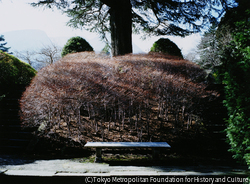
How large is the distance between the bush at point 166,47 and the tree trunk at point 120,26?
5.17 feet

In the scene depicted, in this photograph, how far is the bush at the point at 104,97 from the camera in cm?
487

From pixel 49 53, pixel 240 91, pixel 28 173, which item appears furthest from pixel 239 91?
pixel 49 53

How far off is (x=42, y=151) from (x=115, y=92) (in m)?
2.74

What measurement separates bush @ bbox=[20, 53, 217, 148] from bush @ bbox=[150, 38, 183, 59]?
10.2 feet

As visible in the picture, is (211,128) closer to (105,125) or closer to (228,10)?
(105,125)

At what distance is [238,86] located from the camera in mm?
3555

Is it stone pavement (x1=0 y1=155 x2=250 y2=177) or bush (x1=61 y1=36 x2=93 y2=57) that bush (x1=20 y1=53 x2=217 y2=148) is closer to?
stone pavement (x1=0 y1=155 x2=250 y2=177)

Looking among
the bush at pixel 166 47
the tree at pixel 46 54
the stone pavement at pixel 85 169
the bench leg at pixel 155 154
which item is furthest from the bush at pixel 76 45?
the bench leg at pixel 155 154

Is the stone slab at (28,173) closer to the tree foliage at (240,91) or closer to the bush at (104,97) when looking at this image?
the bush at (104,97)

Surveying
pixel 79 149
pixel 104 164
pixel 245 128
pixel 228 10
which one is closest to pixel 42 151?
pixel 79 149

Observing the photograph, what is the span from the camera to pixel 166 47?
30.1 ft

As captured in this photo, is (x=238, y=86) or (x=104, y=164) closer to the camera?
(x=238, y=86)

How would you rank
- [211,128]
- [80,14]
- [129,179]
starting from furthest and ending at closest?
[80,14] < [211,128] < [129,179]

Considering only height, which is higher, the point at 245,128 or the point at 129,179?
the point at 245,128
